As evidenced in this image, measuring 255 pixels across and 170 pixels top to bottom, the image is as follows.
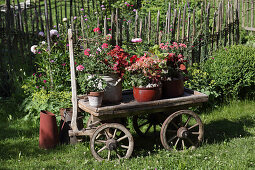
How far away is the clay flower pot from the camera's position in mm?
3350

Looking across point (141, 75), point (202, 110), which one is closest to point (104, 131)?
point (141, 75)

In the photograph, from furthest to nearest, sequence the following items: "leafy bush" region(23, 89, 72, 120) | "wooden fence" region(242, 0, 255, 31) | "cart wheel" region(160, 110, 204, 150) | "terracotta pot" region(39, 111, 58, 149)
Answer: "wooden fence" region(242, 0, 255, 31) → "leafy bush" region(23, 89, 72, 120) → "terracotta pot" region(39, 111, 58, 149) → "cart wheel" region(160, 110, 204, 150)

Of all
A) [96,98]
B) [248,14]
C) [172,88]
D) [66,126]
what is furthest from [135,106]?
[248,14]

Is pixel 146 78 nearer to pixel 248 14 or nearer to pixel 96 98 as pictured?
pixel 96 98

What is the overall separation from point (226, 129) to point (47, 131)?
99.2 inches

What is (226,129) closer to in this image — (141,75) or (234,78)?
(234,78)

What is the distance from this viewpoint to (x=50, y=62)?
4.85 m

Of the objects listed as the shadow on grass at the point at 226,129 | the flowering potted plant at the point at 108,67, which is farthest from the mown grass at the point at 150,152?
the flowering potted plant at the point at 108,67

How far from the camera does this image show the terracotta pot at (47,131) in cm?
399

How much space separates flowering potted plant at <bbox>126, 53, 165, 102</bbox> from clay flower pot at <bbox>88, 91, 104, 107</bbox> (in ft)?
1.43

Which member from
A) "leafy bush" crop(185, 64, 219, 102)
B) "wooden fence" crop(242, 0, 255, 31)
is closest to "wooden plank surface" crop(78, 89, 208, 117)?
"leafy bush" crop(185, 64, 219, 102)

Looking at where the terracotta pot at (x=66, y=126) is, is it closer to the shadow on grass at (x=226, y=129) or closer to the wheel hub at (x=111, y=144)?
the wheel hub at (x=111, y=144)

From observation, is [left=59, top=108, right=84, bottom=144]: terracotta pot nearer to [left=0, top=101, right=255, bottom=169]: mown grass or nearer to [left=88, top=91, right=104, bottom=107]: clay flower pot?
[left=0, top=101, right=255, bottom=169]: mown grass

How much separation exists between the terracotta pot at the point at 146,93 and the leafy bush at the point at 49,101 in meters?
1.56
